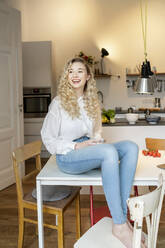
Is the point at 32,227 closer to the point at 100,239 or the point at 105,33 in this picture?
the point at 100,239

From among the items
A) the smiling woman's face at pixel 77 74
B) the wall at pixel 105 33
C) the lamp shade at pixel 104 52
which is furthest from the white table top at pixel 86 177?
the wall at pixel 105 33

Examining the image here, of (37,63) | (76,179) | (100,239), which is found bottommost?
(100,239)

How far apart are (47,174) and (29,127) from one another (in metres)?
3.75

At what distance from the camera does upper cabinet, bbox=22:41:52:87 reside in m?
5.57

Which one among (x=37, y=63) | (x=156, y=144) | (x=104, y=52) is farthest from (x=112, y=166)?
(x=104, y=52)

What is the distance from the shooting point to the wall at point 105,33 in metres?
6.27

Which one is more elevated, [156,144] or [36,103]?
[36,103]

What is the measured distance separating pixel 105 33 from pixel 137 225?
575 cm

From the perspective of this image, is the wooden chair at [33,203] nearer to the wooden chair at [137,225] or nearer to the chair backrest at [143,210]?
the wooden chair at [137,225]

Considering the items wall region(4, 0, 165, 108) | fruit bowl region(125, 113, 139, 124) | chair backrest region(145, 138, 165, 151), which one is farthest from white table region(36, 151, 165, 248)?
wall region(4, 0, 165, 108)

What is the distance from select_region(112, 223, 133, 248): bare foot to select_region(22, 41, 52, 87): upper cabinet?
4.22 metres

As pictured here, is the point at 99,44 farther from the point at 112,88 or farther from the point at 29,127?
the point at 29,127

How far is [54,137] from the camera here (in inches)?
80.4

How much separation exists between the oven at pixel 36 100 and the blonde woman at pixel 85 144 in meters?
3.55
